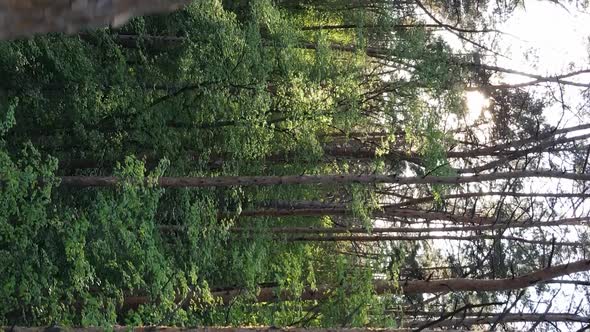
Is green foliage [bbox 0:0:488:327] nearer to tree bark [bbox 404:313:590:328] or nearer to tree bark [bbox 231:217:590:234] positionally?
tree bark [bbox 231:217:590:234]

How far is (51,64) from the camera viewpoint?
32.1ft

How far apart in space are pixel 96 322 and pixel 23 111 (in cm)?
441

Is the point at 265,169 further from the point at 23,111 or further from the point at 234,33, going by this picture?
the point at 23,111

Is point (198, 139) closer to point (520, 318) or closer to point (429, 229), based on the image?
point (429, 229)

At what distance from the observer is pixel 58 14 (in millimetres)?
2736

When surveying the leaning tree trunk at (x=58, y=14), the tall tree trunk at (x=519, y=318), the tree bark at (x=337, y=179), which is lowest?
the tall tree trunk at (x=519, y=318)

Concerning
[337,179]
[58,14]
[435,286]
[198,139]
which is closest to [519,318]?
[435,286]

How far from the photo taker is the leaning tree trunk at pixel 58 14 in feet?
8.75

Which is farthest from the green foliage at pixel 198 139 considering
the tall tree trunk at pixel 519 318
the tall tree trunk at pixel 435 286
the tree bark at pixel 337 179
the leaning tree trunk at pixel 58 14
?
the leaning tree trunk at pixel 58 14

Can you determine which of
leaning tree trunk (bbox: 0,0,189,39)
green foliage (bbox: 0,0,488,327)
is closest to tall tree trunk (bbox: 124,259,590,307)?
green foliage (bbox: 0,0,488,327)

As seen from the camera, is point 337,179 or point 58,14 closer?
point 58,14

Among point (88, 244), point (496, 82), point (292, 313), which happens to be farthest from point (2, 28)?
point (496, 82)

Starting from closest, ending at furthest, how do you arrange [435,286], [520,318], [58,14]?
[58,14]
[435,286]
[520,318]

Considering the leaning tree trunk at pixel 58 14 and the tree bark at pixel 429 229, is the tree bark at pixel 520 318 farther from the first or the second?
the leaning tree trunk at pixel 58 14
